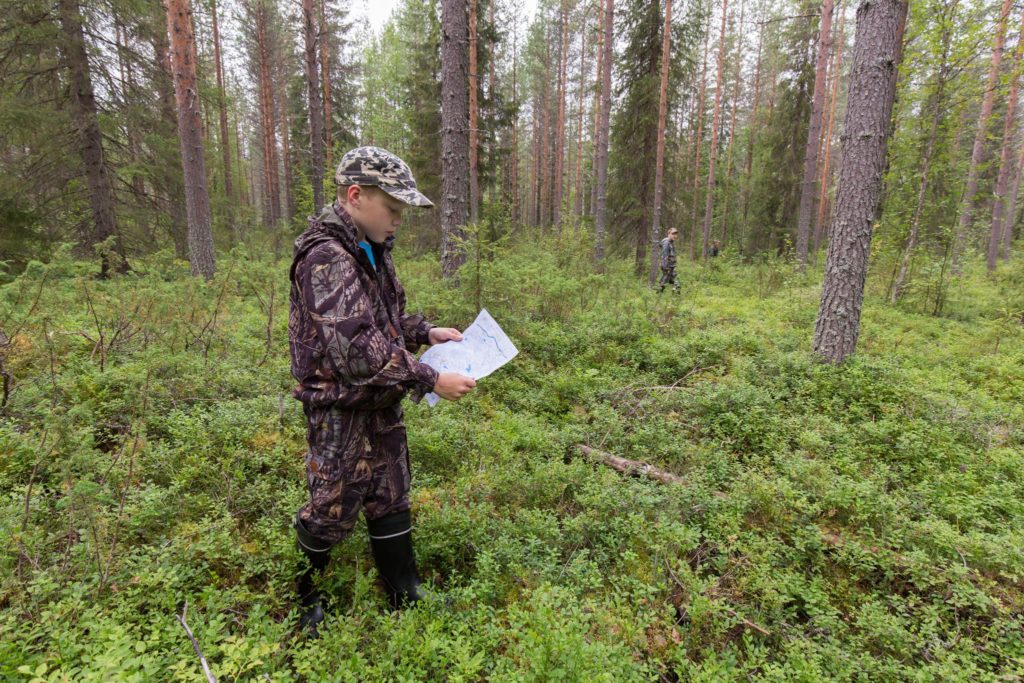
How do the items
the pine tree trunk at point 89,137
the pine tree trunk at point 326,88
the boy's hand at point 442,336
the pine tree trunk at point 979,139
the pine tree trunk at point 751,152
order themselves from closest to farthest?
the boy's hand at point 442,336 → the pine tree trunk at point 89,137 → the pine tree trunk at point 979,139 → the pine tree trunk at point 326,88 → the pine tree trunk at point 751,152

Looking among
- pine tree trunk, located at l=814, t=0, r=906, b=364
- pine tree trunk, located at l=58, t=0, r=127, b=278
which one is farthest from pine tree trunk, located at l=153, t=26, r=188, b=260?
pine tree trunk, located at l=814, t=0, r=906, b=364

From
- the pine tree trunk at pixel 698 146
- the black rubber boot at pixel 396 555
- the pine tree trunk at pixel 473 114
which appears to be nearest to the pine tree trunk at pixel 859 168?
the black rubber boot at pixel 396 555

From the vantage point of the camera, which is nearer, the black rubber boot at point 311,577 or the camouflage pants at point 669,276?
the black rubber boot at point 311,577

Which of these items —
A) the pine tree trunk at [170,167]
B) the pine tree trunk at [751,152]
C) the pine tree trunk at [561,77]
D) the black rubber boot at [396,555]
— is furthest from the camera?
the pine tree trunk at [751,152]

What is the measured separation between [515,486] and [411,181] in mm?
2343

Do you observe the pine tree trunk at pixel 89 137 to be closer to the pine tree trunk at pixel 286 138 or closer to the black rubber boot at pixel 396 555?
the black rubber boot at pixel 396 555

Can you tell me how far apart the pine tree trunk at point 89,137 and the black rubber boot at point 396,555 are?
10.4m

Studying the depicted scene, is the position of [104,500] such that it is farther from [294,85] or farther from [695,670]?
[294,85]

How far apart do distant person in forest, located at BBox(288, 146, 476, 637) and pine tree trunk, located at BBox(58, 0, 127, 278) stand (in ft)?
33.5

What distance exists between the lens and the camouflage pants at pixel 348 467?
220cm

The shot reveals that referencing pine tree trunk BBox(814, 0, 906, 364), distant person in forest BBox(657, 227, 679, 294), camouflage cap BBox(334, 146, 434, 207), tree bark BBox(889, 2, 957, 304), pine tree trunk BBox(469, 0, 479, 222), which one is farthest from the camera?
pine tree trunk BBox(469, 0, 479, 222)

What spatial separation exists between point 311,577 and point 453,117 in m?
7.12

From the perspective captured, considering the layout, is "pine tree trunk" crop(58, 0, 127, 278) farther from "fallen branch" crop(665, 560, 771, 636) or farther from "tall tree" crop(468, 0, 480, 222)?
"fallen branch" crop(665, 560, 771, 636)

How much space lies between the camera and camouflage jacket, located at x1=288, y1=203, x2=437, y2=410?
195cm
